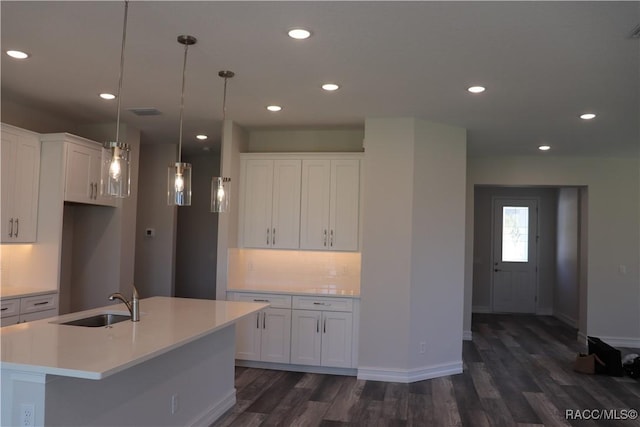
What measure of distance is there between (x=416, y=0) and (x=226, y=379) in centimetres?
317

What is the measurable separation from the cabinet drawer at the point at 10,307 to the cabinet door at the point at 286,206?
2507 mm

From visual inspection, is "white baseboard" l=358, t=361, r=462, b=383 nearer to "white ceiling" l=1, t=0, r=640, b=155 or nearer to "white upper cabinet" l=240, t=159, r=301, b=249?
"white upper cabinet" l=240, t=159, r=301, b=249

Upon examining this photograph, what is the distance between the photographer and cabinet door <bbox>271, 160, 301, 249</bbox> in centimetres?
572

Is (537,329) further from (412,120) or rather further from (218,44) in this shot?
(218,44)

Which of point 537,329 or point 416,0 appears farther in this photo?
point 537,329

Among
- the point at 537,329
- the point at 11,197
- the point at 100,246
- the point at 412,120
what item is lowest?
the point at 537,329

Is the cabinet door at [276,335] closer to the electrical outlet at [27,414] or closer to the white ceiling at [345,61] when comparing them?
the white ceiling at [345,61]

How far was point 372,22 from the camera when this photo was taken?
9.71ft

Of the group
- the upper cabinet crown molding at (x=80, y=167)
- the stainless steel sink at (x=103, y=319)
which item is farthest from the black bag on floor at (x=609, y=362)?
the upper cabinet crown molding at (x=80, y=167)

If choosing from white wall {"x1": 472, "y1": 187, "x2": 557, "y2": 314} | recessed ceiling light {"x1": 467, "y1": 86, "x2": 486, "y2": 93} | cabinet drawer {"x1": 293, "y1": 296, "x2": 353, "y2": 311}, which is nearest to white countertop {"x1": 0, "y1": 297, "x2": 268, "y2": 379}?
cabinet drawer {"x1": 293, "y1": 296, "x2": 353, "y2": 311}

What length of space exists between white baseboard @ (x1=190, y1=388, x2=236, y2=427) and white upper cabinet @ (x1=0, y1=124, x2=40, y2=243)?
2494mm

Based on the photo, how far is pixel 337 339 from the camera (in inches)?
211

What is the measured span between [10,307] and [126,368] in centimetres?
282

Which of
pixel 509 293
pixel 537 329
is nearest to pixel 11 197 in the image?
pixel 537 329
